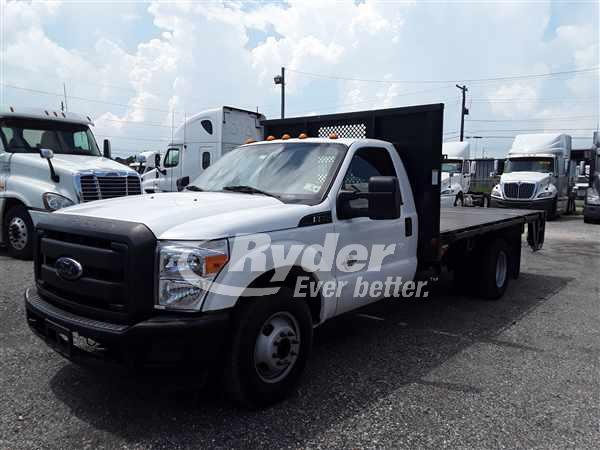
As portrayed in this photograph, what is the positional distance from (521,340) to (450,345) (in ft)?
Answer: 2.75

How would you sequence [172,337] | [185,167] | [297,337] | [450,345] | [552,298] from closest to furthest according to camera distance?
[172,337], [297,337], [450,345], [552,298], [185,167]

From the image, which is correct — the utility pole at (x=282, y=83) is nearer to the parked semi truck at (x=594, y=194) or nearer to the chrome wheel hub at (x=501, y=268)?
the parked semi truck at (x=594, y=194)

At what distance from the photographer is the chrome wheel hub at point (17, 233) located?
8328 mm

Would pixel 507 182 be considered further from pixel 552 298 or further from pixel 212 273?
pixel 212 273

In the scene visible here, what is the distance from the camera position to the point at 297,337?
141 inches

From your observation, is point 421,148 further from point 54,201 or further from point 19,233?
point 19,233

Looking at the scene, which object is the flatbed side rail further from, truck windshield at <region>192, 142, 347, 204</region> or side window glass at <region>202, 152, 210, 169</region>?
side window glass at <region>202, 152, 210, 169</region>

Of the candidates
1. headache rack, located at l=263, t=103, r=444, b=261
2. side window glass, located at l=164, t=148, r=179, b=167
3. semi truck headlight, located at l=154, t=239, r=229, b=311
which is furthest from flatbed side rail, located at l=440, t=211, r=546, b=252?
side window glass, located at l=164, t=148, r=179, b=167

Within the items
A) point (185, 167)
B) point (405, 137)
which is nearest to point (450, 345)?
point (405, 137)

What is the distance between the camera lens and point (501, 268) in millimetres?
7000

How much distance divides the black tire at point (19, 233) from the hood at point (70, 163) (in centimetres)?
81

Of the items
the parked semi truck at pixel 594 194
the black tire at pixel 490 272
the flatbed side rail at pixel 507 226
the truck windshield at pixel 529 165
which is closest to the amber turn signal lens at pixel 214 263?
the flatbed side rail at pixel 507 226

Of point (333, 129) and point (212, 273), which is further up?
point (333, 129)

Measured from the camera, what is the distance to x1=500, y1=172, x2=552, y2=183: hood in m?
18.7
